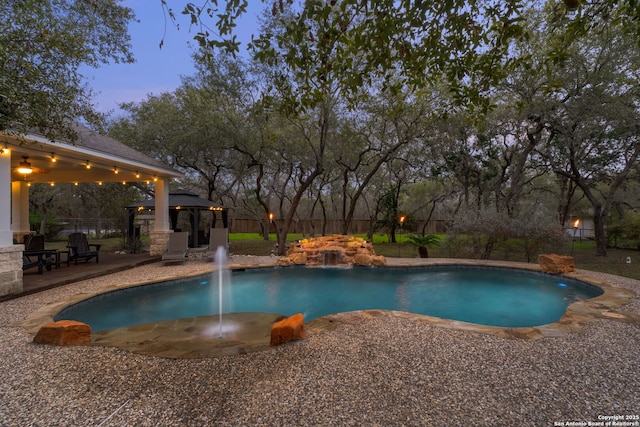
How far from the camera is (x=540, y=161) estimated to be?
14586 millimetres

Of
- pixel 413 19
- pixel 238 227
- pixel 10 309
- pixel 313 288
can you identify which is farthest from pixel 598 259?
pixel 238 227

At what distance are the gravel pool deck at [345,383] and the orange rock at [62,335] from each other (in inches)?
4.5

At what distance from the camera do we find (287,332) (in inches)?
139

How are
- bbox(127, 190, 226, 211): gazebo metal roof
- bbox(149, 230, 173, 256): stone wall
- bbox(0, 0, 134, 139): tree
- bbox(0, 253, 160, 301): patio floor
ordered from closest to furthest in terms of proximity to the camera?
bbox(0, 0, 134, 139): tree
bbox(0, 253, 160, 301): patio floor
bbox(149, 230, 173, 256): stone wall
bbox(127, 190, 226, 211): gazebo metal roof

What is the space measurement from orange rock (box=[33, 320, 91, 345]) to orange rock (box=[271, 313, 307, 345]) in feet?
7.04

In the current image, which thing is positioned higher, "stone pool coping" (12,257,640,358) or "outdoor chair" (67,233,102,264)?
"outdoor chair" (67,233,102,264)

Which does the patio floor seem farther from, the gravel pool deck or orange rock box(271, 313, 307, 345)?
orange rock box(271, 313, 307, 345)

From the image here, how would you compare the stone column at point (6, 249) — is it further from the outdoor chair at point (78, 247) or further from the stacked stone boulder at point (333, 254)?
the stacked stone boulder at point (333, 254)

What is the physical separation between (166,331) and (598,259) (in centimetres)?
1445

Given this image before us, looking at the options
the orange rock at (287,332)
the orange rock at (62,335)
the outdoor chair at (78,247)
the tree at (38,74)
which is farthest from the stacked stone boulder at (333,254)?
the tree at (38,74)

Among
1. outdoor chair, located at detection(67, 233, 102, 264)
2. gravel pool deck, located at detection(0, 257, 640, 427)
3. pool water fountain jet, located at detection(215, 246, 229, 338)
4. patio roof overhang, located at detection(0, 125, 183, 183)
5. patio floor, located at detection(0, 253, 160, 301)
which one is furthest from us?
outdoor chair, located at detection(67, 233, 102, 264)

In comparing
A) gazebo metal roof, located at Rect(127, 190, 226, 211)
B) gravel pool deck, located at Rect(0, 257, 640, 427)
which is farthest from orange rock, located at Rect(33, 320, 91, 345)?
gazebo metal roof, located at Rect(127, 190, 226, 211)

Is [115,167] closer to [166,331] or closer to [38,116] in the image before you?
[38,116]

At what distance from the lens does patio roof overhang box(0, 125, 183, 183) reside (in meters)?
6.38
